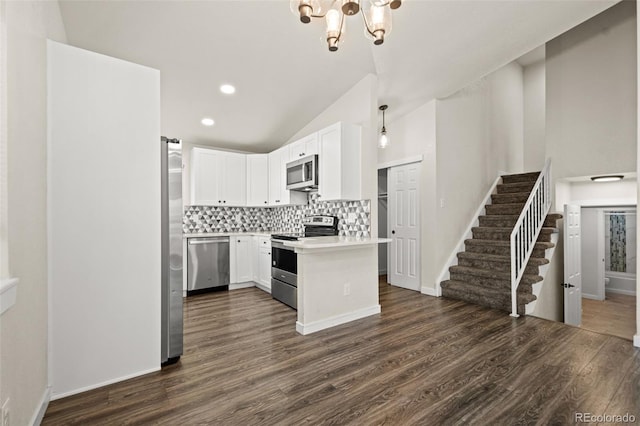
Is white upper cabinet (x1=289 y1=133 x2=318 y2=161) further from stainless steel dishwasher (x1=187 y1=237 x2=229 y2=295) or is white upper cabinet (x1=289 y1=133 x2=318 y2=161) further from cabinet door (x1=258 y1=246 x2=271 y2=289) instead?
stainless steel dishwasher (x1=187 y1=237 x2=229 y2=295)

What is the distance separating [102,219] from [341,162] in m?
2.39

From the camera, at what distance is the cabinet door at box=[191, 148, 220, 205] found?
4762 millimetres

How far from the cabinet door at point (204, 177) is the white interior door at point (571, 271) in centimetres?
529

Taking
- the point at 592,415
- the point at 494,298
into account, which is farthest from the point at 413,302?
the point at 592,415

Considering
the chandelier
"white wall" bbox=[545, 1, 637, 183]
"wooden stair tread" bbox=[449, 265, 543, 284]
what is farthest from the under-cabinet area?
"white wall" bbox=[545, 1, 637, 183]

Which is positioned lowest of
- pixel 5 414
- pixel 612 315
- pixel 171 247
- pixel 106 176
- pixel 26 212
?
pixel 612 315

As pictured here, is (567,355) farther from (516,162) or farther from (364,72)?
(516,162)

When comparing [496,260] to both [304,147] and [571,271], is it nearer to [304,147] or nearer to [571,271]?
[571,271]

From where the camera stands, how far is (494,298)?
12.3 ft

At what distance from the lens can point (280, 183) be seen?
4.75 meters

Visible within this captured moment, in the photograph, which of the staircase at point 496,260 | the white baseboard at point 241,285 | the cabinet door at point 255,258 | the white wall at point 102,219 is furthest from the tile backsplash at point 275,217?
the white wall at point 102,219

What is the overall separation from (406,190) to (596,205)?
9.41 feet

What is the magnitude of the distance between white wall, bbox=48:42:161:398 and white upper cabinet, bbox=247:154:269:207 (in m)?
2.93

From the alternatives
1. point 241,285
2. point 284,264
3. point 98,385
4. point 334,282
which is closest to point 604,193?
point 334,282
